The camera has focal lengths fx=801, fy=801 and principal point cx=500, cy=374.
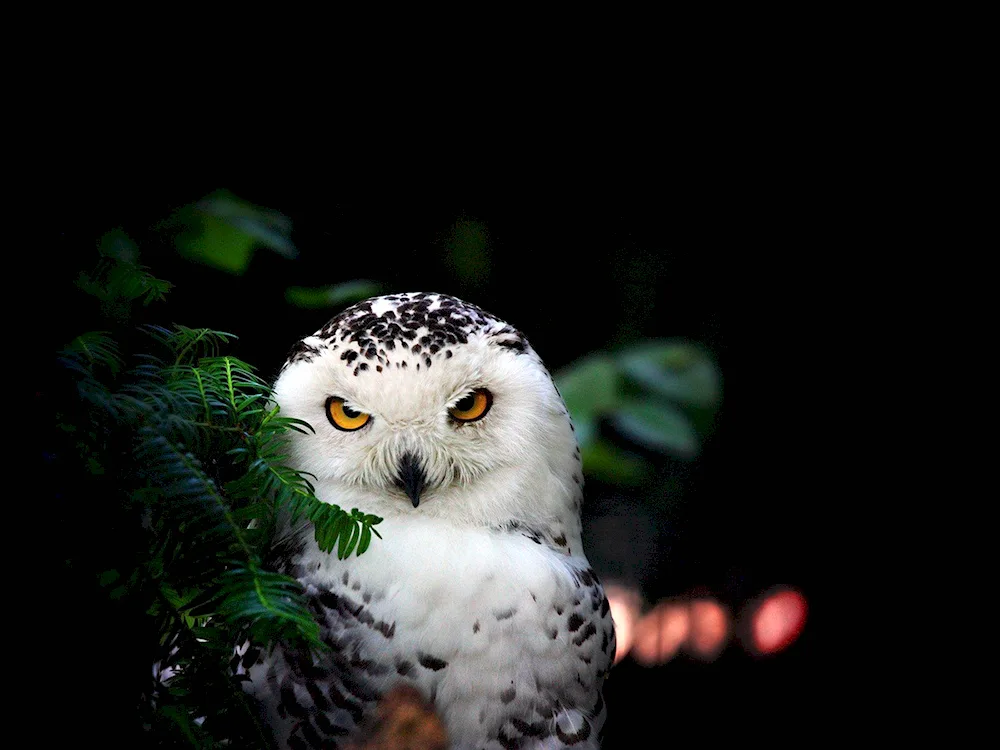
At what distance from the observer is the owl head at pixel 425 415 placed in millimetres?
864

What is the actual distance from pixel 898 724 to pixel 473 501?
1.46 metres

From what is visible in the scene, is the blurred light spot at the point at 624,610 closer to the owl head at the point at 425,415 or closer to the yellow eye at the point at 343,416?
the owl head at the point at 425,415

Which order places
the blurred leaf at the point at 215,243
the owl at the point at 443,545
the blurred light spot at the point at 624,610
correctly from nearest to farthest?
the owl at the point at 443,545 → the blurred leaf at the point at 215,243 → the blurred light spot at the point at 624,610

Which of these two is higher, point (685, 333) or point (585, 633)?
point (585, 633)

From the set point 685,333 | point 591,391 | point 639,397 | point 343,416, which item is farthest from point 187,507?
point 685,333

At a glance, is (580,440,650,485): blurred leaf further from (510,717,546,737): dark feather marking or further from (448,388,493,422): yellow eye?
(510,717,546,737): dark feather marking

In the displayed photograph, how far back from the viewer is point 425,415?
877 millimetres

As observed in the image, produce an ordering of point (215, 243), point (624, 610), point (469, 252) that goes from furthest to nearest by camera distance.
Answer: point (624, 610) < point (469, 252) < point (215, 243)

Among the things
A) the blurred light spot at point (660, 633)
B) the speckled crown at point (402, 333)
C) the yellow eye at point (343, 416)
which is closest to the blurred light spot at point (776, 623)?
the blurred light spot at point (660, 633)

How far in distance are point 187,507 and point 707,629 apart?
1.48m

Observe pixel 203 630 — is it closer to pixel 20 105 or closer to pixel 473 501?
pixel 473 501

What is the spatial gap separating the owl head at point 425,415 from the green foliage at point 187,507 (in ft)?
0.40

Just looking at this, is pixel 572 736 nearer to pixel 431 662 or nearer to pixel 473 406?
pixel 431 662

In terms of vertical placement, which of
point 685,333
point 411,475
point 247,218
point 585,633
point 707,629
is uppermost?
point 247,218
